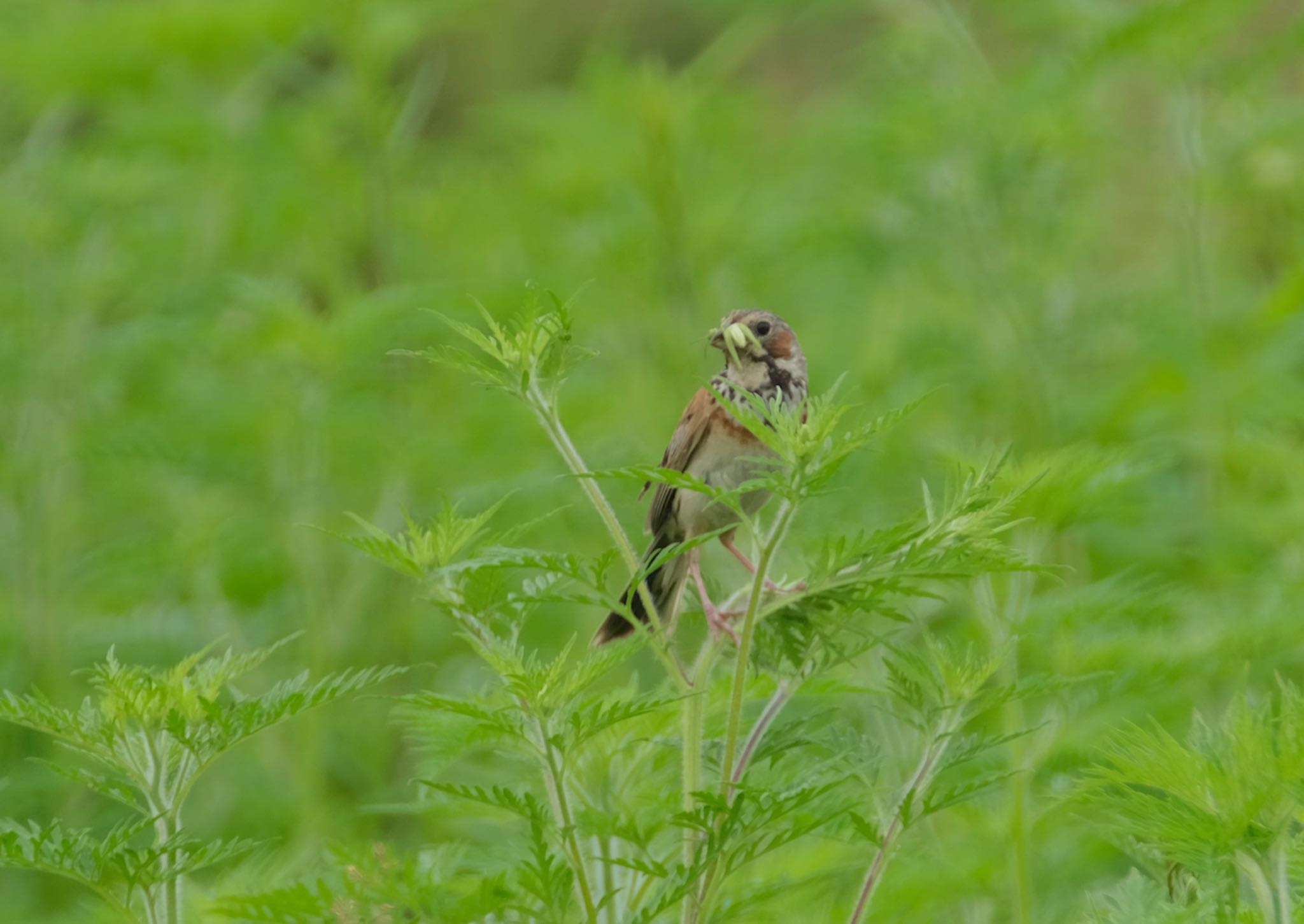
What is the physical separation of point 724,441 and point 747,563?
0.68 feet

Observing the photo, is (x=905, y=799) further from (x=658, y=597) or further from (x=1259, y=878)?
(x=658, y=597)

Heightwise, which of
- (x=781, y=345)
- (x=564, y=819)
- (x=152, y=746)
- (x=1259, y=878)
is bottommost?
(x=1259, y=878)

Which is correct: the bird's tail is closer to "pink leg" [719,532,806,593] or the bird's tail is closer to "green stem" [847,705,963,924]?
"pink leg" [719,532,806,593]

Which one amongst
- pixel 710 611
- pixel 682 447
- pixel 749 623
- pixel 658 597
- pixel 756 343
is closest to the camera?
pixel 749 623

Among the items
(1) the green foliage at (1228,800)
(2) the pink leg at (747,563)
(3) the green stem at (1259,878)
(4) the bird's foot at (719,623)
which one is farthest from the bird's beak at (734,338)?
(3) the green stem at (1259,878)

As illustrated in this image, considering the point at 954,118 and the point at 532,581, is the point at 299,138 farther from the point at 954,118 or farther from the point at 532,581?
the point at 532,581

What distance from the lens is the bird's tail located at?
1.87m

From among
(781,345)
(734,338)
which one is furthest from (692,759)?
(781,345)

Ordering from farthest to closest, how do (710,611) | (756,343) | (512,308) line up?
(512,308) < (756,343) < (710,611)

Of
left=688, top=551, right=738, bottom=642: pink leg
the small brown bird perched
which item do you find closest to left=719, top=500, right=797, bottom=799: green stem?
left=688, top=551, right=738, bottom=642: pink leg

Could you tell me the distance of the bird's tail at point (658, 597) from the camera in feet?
6.15

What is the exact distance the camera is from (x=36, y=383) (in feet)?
12.5

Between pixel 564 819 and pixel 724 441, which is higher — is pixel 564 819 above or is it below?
below

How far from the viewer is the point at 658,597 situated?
1.99 metres
